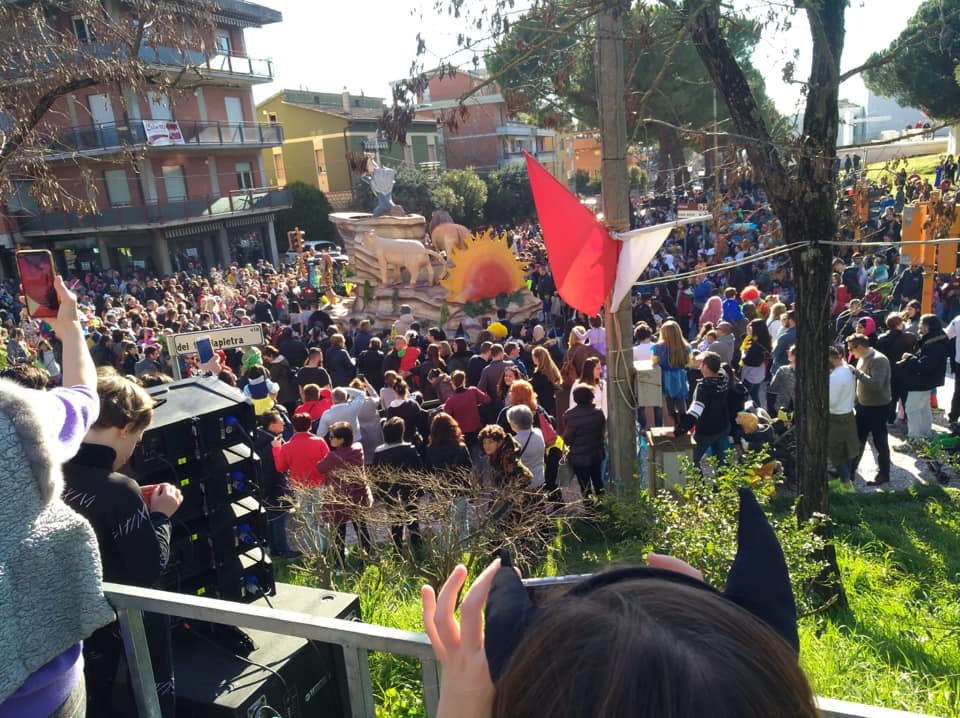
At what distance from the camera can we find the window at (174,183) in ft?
104

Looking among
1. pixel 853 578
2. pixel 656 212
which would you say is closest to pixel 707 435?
pixel 853 578

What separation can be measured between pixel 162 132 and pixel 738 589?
108ft

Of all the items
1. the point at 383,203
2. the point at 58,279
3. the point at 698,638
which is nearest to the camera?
the point at 698,638

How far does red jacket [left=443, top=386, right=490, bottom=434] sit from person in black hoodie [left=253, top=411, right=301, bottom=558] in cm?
175

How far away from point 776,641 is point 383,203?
19.9 meters

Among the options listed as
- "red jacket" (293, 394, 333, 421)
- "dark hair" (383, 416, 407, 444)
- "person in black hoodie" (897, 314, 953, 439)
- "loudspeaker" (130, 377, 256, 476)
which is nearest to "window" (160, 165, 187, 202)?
"red jacket" (293, 394, 333, 421)

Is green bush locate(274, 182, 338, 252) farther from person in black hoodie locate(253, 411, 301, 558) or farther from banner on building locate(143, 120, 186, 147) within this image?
person in black hoodie locate(253, 411, 301, 558)

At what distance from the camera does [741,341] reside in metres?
10.7

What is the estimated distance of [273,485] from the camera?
263 inches

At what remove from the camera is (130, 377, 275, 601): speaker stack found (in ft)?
10.2

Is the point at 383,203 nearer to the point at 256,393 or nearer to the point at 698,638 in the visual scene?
the point at 256,393

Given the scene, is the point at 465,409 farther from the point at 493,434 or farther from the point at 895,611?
the point at 895,611

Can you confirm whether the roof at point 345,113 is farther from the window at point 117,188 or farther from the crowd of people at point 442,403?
the crowd of people at point 442,403

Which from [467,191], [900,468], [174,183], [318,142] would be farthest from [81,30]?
[900,468]
